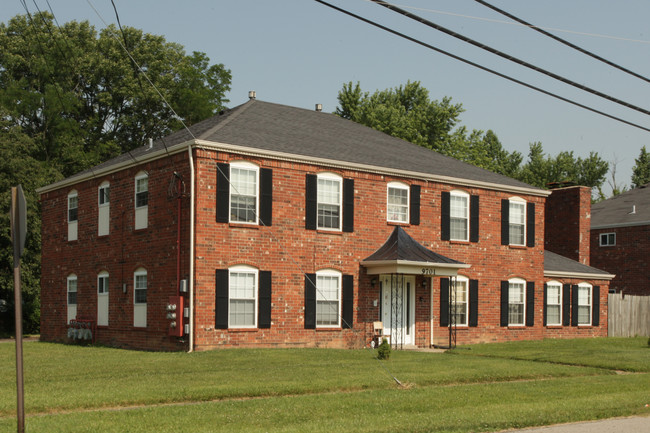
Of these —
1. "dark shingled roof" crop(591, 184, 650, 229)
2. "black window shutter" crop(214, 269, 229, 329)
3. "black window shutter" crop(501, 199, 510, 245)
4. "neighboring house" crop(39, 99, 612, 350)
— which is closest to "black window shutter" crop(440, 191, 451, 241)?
"neighboring house" crop(39, 99, 612, 350)

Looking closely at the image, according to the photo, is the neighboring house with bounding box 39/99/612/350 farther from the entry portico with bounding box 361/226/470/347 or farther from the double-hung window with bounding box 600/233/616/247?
the double-hung window with bounding box 600/233/616/247

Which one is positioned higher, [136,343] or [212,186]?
[212,186]

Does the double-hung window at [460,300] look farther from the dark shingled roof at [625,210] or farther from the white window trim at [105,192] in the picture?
the dark shingled roof at [625,210]

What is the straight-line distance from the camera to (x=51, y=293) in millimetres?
30703

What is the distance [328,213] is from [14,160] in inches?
828

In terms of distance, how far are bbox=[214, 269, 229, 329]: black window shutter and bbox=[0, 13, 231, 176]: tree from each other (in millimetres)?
27211

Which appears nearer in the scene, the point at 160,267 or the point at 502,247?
the point at 160,267

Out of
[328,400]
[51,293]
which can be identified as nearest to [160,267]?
[51,293]

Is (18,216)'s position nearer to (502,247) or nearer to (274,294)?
(274,294)

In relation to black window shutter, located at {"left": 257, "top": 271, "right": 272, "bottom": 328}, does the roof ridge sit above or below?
above

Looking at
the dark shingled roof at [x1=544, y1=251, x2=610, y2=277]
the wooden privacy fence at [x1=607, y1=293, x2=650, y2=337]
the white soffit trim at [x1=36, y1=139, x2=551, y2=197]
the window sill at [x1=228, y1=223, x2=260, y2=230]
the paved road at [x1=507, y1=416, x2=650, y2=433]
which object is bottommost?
the wooden privacy fence at [x1=607, y1=293, x2=650, y2=337]

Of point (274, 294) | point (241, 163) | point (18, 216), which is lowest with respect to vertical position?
point (274, 294)

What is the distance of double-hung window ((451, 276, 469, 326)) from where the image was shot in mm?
27906

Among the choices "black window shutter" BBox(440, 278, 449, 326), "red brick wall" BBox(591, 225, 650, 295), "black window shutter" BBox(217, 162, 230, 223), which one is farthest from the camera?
"red brick wall" BBox(591, 225, 650, 295)
